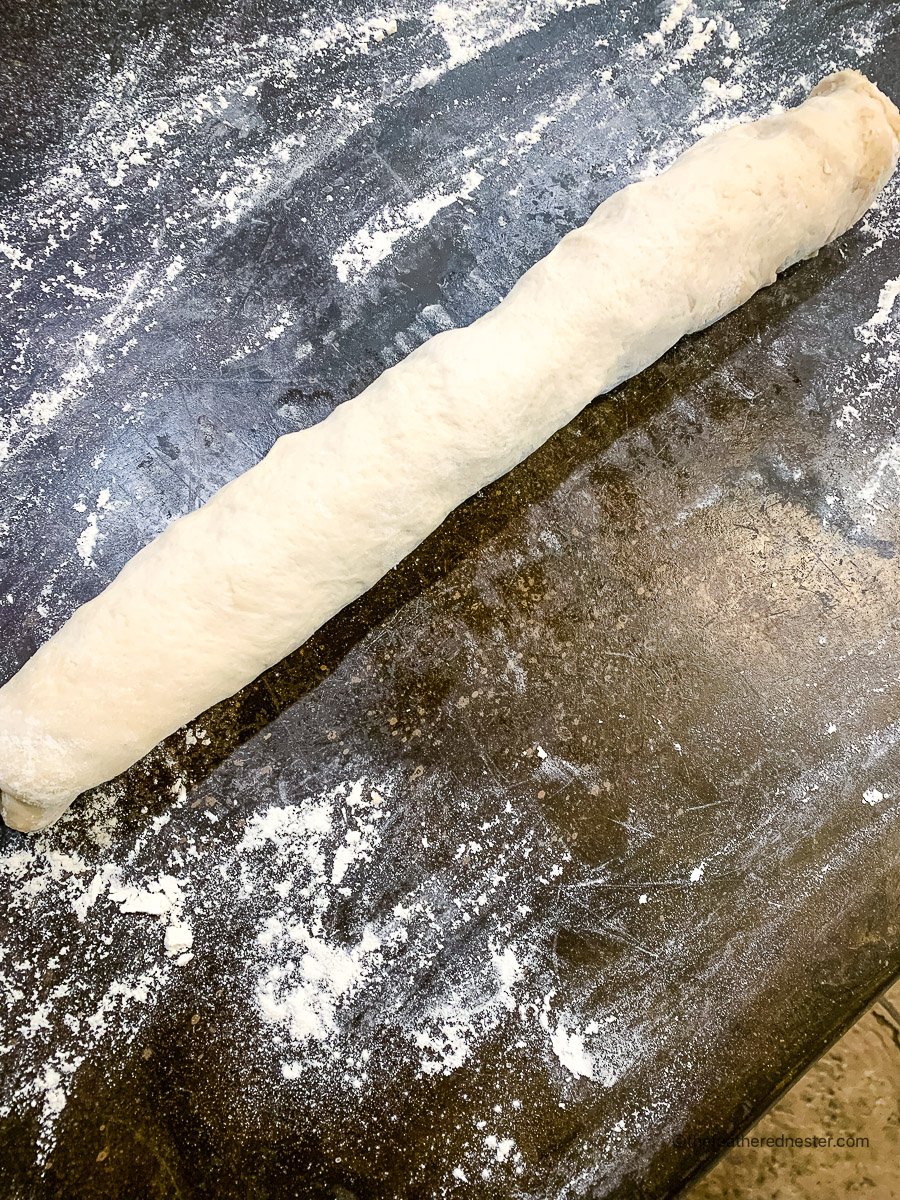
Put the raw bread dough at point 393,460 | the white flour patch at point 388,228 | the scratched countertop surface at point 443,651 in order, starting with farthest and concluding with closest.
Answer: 1. the white flour patch at point 388,228
2. the scratched countertop surface at point 443,651
3. the raw bread dough at point 393,460

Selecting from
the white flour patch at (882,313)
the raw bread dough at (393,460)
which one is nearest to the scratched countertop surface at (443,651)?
the white flour patch at (882,313)

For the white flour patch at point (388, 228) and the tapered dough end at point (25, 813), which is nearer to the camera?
the tapered dough end at point (25, 813)

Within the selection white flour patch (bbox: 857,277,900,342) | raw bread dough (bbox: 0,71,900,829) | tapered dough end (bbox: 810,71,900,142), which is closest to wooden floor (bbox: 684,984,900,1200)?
raw bread dough (bbox: 0,71,900,829)

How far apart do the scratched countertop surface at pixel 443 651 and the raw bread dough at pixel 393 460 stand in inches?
9.7

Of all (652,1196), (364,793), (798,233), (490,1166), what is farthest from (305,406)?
(652,1196)

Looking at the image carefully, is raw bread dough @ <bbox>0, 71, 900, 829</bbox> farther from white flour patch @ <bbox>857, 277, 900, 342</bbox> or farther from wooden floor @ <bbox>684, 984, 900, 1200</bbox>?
wooden floor @ <bbox>684, 984, 900, 1200</bbox>

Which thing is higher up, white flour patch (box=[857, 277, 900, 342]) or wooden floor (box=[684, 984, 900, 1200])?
white flour patch (box=[857, 277, 900, 342])

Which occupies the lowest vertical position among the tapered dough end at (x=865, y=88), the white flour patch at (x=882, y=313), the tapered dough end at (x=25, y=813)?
the white flour patch at (x=882, y=313)

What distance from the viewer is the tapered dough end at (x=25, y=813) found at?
5.18ft

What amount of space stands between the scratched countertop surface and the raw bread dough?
0.25m

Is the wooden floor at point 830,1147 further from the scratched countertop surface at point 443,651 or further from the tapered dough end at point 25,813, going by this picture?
the tapered dough end at point 25,813

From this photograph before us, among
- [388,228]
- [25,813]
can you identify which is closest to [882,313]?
[388,228]

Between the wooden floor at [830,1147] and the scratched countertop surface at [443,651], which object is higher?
the scratched countertop surface at [443,651]

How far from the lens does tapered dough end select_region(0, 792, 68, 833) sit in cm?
158
